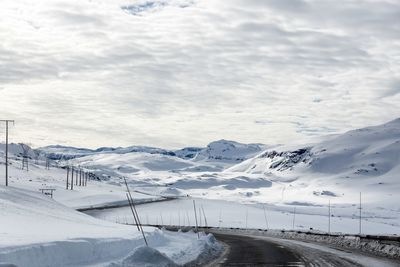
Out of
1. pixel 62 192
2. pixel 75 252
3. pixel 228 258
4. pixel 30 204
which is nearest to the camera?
pixel 75 252

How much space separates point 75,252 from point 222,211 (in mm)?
116910

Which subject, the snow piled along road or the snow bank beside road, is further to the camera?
the snow bank beside road

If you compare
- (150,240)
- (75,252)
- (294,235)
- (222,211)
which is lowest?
(222,211)

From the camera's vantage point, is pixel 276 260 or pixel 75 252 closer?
pixel 75 252

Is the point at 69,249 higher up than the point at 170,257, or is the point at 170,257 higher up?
the point at 69,249

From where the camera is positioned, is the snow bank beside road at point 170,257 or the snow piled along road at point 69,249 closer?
the snow piled along road at point 69,249

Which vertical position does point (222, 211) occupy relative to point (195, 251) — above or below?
below

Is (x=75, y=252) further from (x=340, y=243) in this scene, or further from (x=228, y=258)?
(x=340, y=243)

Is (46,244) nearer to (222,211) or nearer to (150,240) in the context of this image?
(150,240)

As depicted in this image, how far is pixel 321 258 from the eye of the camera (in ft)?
96.7

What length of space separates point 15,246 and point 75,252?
10.1ft

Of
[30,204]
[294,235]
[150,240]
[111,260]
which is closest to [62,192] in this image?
[294,235]

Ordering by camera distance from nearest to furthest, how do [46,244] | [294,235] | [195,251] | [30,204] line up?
[46,244], [195,251], [30,204], [294,235]

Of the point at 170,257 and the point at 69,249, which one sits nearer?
the point at 69,249
